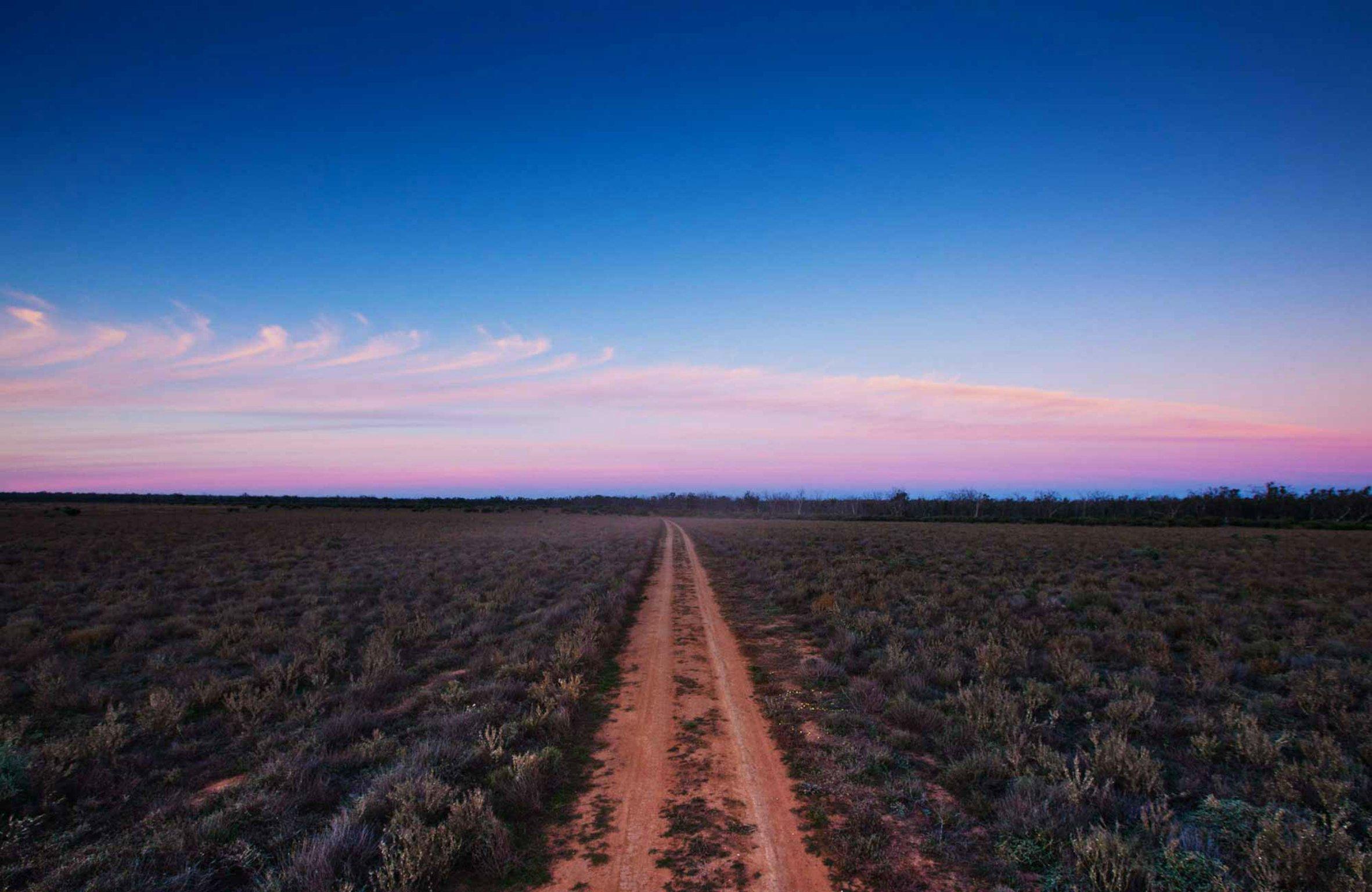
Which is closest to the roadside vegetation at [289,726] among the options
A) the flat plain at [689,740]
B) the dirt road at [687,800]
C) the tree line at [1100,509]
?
the flat plain at [689,740]

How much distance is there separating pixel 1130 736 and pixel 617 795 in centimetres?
642

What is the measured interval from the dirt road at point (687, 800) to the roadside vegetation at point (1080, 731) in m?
0.41

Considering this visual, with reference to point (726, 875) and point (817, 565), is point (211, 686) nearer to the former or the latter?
point (726, 875)

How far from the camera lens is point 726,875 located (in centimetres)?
443

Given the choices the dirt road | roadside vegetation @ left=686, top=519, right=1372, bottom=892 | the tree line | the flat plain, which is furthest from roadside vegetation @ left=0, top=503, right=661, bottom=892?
the tree line

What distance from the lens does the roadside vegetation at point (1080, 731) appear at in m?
4.45

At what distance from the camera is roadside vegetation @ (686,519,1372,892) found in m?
4.45

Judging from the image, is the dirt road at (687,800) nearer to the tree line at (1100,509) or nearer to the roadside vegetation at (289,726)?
the roadside vegetation at (289,726)

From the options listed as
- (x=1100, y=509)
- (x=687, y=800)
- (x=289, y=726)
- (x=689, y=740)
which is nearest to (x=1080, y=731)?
(x=689, y=740)

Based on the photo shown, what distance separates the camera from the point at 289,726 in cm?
738

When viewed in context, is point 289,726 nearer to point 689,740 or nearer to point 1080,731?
point 689,740

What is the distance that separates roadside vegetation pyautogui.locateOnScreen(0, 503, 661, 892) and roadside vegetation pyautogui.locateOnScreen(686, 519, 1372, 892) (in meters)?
3.26

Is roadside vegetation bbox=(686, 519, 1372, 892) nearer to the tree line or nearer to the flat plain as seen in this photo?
the flat plain

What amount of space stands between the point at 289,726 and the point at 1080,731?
10.4 metres
